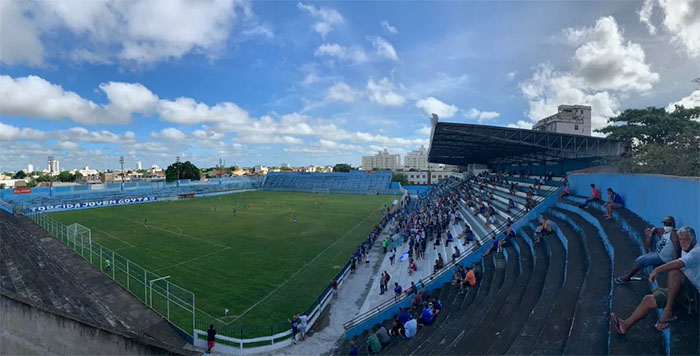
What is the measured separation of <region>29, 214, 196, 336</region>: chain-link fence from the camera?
12.5 m

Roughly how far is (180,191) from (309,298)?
5993cm

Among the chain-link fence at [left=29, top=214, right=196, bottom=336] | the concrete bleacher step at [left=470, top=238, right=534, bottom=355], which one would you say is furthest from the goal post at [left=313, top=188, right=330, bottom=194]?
the concrete bleacher step at [left=470, top=238, right=534, bottom=355]

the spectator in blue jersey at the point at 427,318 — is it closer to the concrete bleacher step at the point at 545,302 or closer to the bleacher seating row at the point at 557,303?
the bleacher seating row at the point at 557,303

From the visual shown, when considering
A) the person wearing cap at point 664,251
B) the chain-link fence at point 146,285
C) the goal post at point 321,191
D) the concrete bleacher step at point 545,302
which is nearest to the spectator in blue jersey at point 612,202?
the concrete bleacher step at point 545,302

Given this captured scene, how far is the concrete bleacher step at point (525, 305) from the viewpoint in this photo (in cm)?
620

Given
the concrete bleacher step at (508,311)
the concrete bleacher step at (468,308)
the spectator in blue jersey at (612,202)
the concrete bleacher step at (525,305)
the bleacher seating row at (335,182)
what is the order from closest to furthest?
the concrete bleacher step at (525,305), the concrete bleacher step at (508,311), the concrete bleacher step at (468,308), the spectator in blue jersey at (612,202), the bleacher seating row at (335,182)

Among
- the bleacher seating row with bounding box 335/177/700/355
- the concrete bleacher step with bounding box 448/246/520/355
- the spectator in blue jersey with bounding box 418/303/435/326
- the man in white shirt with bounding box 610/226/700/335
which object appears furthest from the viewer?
the spectator in blue jersey with bounding box 418/303/435/326

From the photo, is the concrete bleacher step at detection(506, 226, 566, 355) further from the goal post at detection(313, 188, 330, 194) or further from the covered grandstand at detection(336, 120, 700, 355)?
the goal post at detection(313, 188, 330, 194)

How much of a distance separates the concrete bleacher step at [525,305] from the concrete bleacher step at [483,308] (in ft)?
2.43

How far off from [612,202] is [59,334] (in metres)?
17.5

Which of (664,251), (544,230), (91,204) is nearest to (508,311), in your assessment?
(664,251)

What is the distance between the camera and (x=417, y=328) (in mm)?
9789

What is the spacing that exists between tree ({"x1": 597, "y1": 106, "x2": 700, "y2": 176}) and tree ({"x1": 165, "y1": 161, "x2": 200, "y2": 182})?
303ft

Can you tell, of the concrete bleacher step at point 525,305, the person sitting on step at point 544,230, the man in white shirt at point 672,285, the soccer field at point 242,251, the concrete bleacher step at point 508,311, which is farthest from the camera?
Answer: the soccer field at point 242,251
